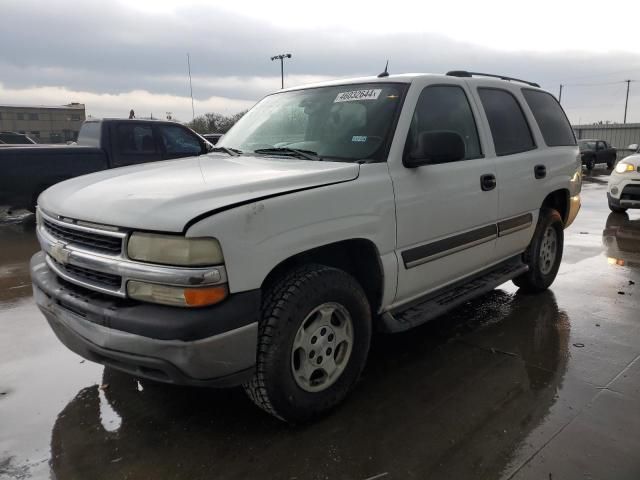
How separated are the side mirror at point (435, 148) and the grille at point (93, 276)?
1788 mm

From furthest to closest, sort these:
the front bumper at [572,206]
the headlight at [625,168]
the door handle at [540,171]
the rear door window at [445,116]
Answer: the headlight at [625,168]
the front bumper at [572,206]
the door handle at [540,171]
the rear door window at [445,116]

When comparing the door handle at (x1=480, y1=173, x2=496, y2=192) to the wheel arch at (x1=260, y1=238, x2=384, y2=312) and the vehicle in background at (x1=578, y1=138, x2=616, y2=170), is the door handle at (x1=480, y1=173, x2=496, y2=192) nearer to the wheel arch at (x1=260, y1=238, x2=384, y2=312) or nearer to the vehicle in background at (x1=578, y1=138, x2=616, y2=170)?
the wheel arch at (x1=260, y1=238, x2=384, y2=312)

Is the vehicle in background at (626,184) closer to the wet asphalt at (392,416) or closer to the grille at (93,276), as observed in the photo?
the wet asphalt at (392,416)

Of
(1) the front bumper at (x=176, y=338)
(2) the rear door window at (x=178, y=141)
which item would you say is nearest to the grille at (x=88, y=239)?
(1) the front bumper at (x=176, y=338)

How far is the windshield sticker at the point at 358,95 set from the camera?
3.40 meters

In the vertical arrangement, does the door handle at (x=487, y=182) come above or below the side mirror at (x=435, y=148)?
below

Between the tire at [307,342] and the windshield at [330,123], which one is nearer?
the tire at [307,342]

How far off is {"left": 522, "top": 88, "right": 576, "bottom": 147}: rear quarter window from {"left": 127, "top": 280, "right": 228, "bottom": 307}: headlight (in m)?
3.78

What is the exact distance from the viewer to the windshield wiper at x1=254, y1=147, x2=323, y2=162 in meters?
3.19

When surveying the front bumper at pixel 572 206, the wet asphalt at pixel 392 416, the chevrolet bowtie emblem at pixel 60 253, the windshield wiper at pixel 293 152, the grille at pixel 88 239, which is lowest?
the wet asphalt at pixel 392 416

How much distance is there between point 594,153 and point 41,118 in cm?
5832

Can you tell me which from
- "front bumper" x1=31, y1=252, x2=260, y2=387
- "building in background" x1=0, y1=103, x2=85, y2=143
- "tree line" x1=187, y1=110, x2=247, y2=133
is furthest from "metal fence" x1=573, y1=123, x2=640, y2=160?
"building in background" x1=0, y1=103, x2=85, y2=143

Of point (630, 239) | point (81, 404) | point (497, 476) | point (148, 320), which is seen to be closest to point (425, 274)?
point (497, 476)

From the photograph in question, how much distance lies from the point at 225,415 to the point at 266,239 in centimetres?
118
